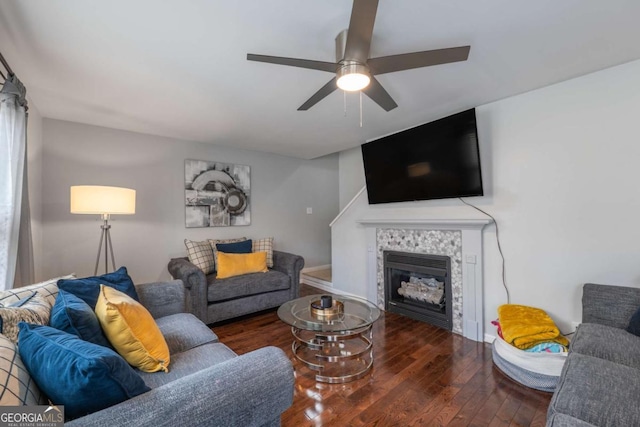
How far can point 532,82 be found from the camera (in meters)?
2.22

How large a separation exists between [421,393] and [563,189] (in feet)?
6.37

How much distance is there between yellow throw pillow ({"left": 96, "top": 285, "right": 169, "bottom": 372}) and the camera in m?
1.25

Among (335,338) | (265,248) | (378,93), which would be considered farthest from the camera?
(265,248)

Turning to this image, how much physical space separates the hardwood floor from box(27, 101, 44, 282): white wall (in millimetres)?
2136

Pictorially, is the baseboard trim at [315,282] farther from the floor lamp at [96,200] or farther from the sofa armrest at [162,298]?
the floor lamp at [96,200]

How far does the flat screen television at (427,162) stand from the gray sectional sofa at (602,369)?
1.18 metres

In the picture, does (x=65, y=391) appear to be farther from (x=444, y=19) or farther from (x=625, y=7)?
(x=625, y=7)

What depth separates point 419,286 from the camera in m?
3.17

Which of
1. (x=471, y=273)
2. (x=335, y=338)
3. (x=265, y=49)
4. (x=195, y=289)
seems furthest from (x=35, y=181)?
(x=471, y=273)

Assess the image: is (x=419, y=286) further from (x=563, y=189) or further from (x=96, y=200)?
(x=96, y=200)

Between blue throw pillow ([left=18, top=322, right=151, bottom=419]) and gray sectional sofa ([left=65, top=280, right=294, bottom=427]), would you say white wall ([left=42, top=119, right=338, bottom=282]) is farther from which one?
blue throw pillow ([left=18, top=322, right=151, bottom=419])

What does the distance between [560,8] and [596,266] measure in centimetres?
181

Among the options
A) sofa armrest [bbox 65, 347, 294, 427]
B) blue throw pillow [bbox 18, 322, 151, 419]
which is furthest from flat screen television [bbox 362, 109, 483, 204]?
blue throw pillow [bbox 18, 322, 151, 419]

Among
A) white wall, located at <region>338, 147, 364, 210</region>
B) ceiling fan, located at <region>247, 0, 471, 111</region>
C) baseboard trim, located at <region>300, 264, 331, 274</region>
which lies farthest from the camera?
baseboard trim, located at <region>300, 264, 331, 274</region>
